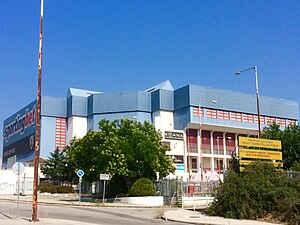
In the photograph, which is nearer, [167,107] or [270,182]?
[270,182]

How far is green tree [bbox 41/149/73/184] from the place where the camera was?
80438mm

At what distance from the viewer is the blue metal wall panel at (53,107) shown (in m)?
89.9

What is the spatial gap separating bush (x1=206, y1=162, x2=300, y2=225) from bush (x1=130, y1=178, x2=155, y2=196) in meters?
13.8

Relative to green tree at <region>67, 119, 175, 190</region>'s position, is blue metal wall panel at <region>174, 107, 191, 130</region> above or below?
above

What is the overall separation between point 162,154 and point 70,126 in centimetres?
5047

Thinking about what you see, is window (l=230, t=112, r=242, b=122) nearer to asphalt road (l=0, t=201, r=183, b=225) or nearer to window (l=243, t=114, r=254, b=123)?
window (l=243, t=114, r=254, b=123)

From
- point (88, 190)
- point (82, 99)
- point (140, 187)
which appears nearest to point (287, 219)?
point (140, 187)

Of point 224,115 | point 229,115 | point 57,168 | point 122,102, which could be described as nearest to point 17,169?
point 57,168

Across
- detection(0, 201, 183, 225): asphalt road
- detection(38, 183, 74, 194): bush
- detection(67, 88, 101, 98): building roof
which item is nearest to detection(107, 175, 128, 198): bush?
detection(0, 201, 183, 225): asphalt road

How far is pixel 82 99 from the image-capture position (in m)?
89.6

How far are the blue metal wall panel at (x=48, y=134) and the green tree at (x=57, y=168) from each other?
6.50 metres

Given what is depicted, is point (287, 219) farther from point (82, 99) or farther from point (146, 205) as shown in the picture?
point (82, 99)

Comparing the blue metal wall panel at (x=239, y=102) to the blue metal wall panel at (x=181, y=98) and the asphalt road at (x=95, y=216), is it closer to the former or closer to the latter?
the blue metal wall panel at (x=181, y=98)

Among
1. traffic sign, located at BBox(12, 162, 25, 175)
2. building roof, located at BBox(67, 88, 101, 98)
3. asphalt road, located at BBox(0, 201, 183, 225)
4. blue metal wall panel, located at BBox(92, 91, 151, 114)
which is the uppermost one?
building roof, located at BBox(67, 88, 101, 98)
